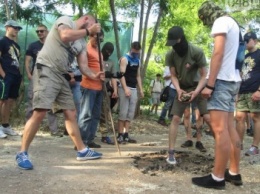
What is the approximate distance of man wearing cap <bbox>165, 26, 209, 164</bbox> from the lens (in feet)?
16.1

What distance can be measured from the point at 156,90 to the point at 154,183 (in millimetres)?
12236

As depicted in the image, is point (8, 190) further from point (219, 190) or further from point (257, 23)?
point (257, 23)

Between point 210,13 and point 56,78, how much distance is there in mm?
1968

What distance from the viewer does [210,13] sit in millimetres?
4164

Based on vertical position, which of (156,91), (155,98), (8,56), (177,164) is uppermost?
(8,56)

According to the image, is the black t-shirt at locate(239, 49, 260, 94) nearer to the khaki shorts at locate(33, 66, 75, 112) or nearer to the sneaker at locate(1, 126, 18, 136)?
the khaki shorts at locate(33, 66, 75, 112)

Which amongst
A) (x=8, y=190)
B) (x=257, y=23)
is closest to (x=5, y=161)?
(x=8, y=190)

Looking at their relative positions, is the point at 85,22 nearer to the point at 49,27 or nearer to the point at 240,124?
the point at 240,124

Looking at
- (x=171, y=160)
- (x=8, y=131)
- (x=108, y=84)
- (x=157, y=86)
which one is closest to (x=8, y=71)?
(x=8, y=131)

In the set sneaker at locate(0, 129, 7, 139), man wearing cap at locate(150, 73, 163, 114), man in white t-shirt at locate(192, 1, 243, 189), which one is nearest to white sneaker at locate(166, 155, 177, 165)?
man in white t-shirt at locate(192, 1, 243, 189)

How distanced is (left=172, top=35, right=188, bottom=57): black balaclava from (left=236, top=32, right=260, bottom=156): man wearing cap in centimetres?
147

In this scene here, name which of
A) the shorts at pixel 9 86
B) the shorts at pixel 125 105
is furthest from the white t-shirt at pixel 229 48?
the shorts at pixel 9 86

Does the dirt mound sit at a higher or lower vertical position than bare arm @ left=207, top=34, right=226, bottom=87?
lower

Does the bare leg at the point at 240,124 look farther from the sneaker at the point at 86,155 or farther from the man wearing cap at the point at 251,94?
the sneaker at the point at 86,155
